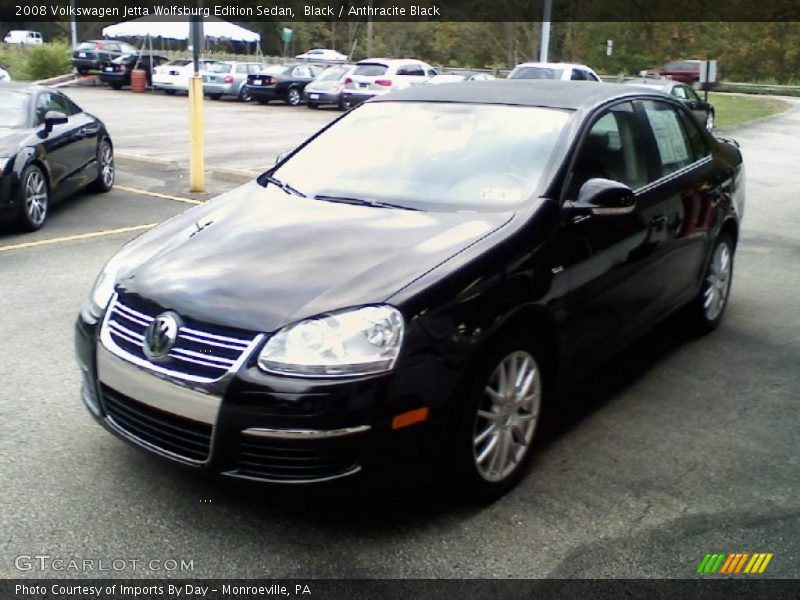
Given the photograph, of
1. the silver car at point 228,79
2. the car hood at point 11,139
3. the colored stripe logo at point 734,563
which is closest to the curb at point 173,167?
the car hood at point 11,139

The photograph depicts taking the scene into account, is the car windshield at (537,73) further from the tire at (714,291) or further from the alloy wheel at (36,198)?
the tire at (714,291)

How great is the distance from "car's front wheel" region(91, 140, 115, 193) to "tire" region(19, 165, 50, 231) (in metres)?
1.92

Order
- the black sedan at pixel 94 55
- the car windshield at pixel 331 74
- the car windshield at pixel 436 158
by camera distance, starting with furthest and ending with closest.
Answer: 1. the black sedan at pixel 94 55
2. the car windshield at pixel 331 74
3. the car windshield at pixel 436 158

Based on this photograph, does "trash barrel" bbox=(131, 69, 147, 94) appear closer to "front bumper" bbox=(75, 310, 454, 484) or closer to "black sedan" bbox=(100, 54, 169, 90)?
"black sedan" bbox=(100, 54, 169, 90)

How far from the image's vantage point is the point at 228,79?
31.5 metres

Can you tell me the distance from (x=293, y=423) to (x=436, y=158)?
Answer: 6.17ft

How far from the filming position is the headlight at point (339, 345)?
3.17m

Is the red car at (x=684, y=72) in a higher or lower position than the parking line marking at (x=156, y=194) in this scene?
higher

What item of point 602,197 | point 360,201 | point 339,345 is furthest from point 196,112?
point 339,345

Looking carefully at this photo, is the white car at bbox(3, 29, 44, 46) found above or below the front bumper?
above

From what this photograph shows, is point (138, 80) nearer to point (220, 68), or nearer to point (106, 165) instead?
point (220, 68)

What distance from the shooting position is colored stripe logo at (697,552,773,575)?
329 cm

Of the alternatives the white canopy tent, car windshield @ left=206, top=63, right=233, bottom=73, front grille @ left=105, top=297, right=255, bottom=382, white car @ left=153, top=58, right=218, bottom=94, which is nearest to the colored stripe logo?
front grille @ left=105, top=297, right=255, bottom=382

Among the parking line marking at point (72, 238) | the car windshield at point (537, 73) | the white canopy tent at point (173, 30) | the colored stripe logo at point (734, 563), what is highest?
the white canopy tent at point (173, 30)
